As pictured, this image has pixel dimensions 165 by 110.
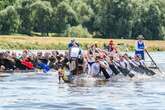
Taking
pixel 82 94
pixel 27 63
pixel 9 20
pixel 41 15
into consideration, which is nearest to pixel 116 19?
pixel 41 15

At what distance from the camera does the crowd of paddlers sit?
3444 cm

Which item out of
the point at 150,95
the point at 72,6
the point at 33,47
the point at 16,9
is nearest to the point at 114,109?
the point at 150,95

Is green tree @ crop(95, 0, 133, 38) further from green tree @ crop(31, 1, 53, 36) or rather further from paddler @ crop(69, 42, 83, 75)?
paddler @ crop(69, 42, 83, 75)

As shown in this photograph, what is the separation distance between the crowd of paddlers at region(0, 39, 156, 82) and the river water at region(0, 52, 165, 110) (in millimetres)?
608

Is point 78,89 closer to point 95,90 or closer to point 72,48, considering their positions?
point 95,90

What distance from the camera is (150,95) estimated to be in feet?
89.9

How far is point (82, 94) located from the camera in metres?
27.5

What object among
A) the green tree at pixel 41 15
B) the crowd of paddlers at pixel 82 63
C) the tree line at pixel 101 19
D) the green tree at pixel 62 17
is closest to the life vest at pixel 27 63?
the crowd of paddlers at pixel 82 63

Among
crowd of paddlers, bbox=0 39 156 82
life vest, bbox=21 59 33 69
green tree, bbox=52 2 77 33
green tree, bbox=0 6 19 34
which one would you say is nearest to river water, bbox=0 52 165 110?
crowd of paddlers, bbox=0 39 156 82

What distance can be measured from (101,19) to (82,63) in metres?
81.0

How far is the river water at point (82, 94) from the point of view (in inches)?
931

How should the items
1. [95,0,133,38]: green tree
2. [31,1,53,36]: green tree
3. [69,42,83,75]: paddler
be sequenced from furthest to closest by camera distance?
[95,0,133,38]: green tree → [31,1,53,36]: green tree → [69,42,83,75]: paddler

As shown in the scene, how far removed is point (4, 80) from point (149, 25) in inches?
3206

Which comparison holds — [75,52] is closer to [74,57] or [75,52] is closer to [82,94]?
[74,57]
